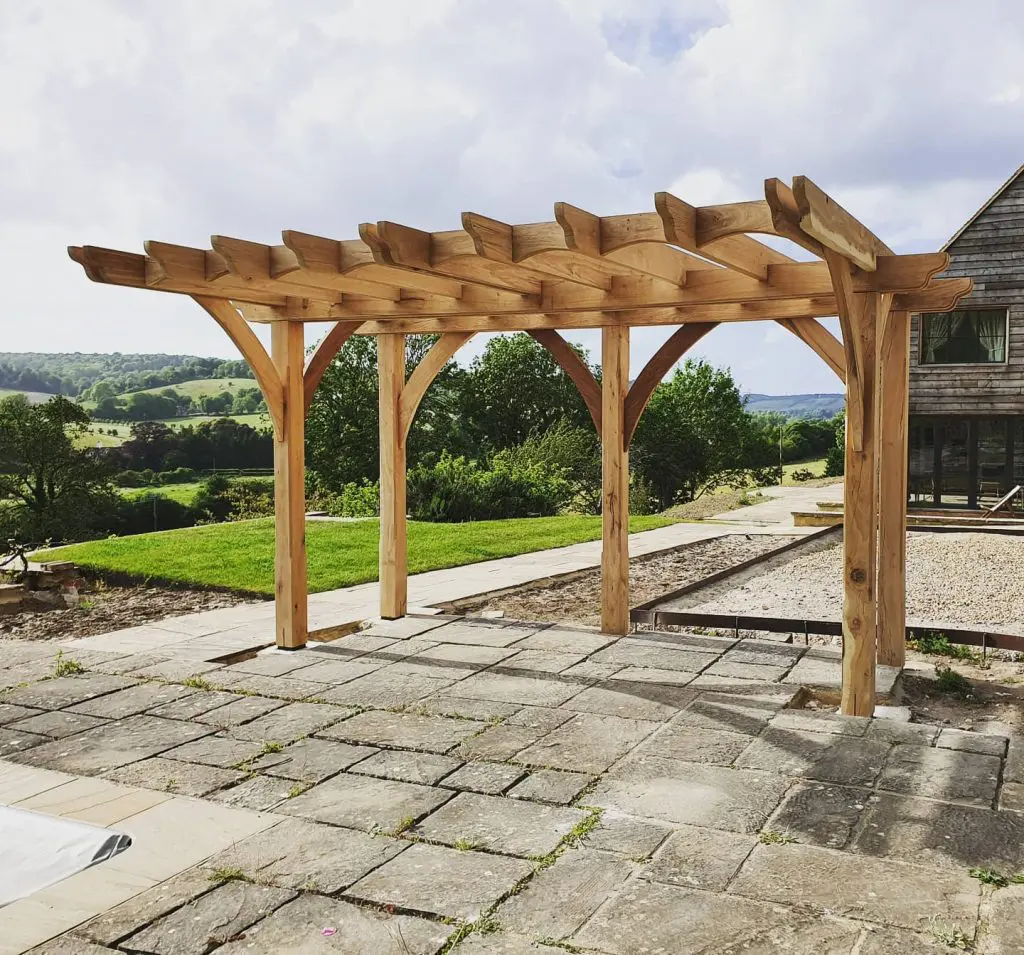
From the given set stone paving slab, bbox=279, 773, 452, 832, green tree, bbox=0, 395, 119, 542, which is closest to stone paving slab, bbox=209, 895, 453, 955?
→ stone paving slab, bbox=279, 773, 452, 832

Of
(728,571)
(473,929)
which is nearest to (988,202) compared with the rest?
(728,571)

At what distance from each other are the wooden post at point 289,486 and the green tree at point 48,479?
650 inches

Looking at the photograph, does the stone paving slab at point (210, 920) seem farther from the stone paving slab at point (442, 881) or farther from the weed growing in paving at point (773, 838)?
the weed growing in paving at point (773, 838)

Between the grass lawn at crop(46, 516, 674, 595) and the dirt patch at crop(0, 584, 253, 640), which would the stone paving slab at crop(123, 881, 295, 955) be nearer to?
the dirt patch at crop(0, 584, 253, 640)

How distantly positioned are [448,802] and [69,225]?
32.9m

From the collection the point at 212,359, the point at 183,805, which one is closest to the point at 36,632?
the point at 183,805

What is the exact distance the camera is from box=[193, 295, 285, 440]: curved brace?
18.4 feet

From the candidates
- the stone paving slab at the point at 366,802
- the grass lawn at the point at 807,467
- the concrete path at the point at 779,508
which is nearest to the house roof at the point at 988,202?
the concrete path at the point at 779,508

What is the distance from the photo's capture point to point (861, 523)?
15.3 feet

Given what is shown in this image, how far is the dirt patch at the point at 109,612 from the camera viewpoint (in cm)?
732

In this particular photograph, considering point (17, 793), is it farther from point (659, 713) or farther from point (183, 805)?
point (659, 713)

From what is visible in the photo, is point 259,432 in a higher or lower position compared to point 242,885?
higher

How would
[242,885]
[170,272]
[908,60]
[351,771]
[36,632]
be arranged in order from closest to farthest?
[242,885] → [351,771] → [170,272] → [908,60] → [36,632]

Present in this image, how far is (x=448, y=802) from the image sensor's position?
3.59m
